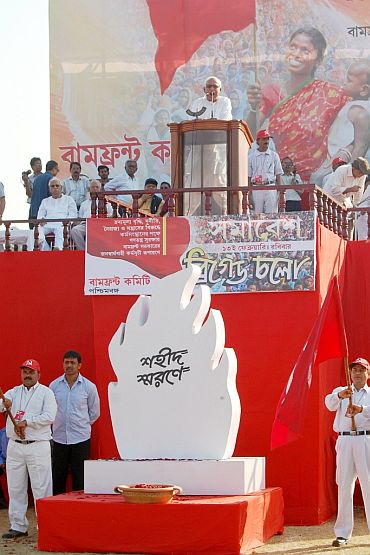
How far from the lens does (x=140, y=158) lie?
17688mm

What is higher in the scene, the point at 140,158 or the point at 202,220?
the point at 140,158

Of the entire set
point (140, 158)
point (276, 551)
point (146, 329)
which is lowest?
point (276, 551)

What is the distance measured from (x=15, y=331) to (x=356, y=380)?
3.89 meters

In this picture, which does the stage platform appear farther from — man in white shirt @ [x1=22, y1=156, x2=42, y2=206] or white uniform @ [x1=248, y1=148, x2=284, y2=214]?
man in white shirt @ [x1=22, y1=156, x2=42, y2=206]

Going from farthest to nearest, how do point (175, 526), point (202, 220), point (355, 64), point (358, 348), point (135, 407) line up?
point (355, 64) < point (358, 348) < point (202, 220) < point (135, 407) < point (175, 526)

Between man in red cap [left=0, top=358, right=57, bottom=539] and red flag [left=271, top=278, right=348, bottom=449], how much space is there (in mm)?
1987

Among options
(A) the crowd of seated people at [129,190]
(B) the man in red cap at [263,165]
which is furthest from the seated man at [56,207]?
(B) the man in red cap at [263,165]

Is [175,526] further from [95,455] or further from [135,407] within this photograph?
[95,455]

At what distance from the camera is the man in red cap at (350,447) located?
10.1 meters

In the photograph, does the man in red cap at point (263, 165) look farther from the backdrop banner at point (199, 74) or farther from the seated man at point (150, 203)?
the backdrop banner at point (199, 74)

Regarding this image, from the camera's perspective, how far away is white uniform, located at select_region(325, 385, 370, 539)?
10156 mm

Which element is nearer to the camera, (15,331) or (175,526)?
(175,526)

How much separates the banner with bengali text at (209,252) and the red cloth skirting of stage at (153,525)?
2228 millimetres

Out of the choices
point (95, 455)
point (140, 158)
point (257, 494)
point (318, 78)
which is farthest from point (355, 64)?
point (257, 494)
